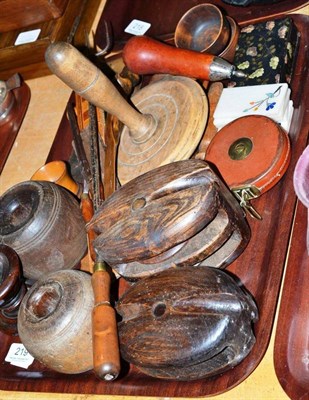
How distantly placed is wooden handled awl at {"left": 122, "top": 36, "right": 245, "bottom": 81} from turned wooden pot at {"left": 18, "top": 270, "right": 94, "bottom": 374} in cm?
46

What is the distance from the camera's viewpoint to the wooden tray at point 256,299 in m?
0.87

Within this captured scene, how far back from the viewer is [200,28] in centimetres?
125

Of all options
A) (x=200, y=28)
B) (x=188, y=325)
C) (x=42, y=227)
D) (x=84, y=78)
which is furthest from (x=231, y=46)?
(x=188, y=325)

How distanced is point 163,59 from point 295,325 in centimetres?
58

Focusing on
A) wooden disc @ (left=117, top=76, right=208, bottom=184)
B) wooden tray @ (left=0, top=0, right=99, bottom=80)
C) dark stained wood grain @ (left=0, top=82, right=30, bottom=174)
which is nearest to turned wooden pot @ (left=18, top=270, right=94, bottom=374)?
wooden disc @ (left=117, top=76, right=208, bottom=184)

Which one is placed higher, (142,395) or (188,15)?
(188,15)

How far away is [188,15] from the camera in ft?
4.09

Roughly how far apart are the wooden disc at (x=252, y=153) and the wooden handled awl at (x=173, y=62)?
0.42ft

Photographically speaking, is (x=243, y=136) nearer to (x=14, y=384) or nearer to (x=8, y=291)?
(x=8, y=291)

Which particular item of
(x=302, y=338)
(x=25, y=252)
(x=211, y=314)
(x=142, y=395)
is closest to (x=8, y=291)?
(x=25, y=252)

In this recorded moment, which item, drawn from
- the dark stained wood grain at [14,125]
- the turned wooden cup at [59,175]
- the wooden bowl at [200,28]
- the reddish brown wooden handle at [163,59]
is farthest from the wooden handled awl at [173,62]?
the dark stained wood grain at [14,125]

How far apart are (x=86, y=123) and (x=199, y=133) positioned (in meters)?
0.32

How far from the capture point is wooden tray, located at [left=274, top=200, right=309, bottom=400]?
0.84m

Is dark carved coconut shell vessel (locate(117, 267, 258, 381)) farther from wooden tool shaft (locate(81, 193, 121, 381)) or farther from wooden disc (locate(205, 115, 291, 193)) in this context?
wooden disc (locate(205, 115, 291, 193))
